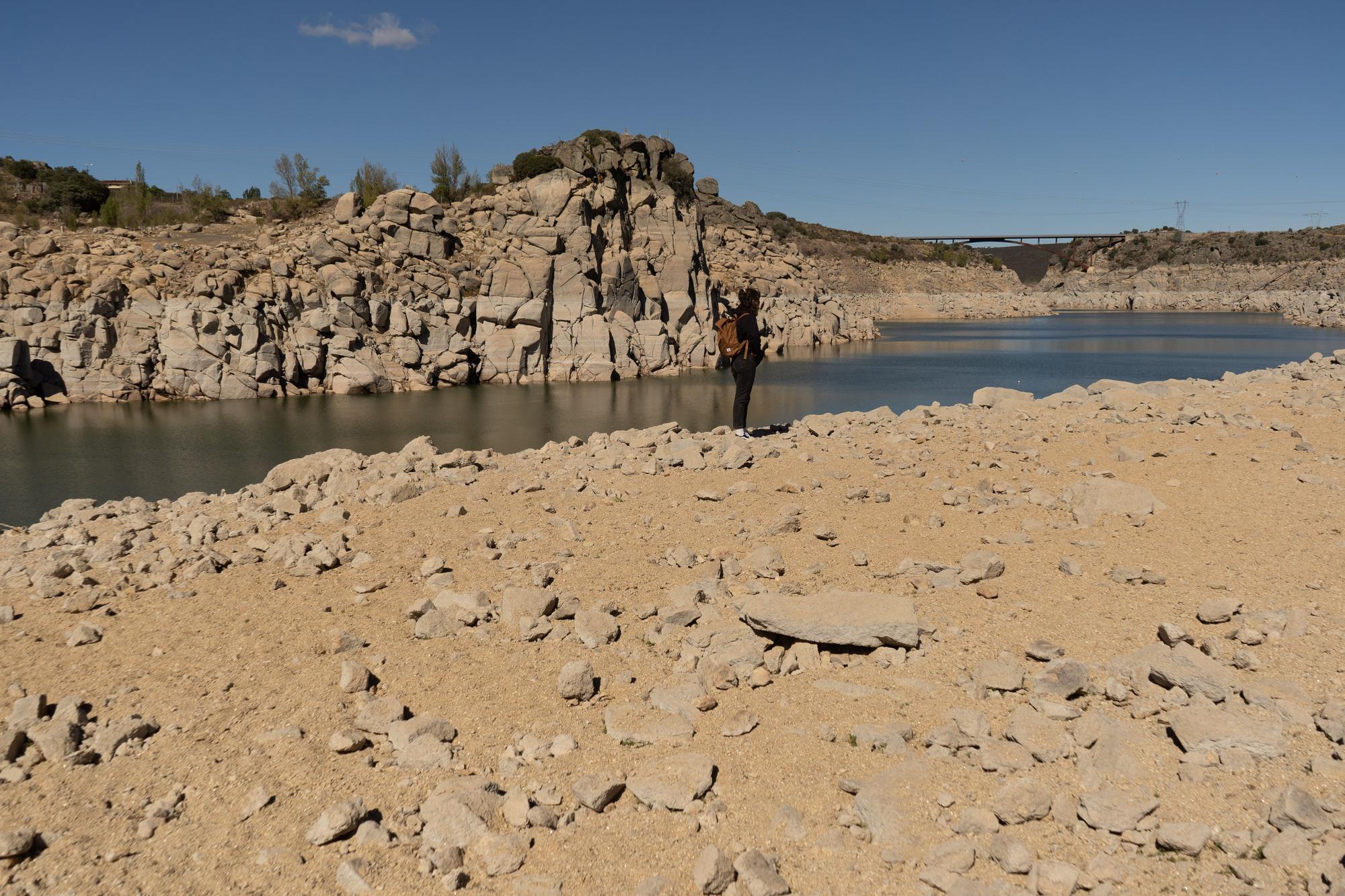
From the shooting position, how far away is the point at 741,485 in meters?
8.66

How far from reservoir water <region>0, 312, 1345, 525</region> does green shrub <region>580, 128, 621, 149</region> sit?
48.9ft

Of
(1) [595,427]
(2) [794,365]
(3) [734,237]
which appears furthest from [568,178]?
(3) [734,237]

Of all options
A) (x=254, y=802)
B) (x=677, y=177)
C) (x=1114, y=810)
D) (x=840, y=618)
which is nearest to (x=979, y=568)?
(x=840, y=618)

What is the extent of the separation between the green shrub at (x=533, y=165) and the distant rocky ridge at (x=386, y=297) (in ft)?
1.93

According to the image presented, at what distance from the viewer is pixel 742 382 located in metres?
12.5

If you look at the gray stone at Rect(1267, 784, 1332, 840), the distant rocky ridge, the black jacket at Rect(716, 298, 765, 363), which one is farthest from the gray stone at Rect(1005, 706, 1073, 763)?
the distant rocky ridge

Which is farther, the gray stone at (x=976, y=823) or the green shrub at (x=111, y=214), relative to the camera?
the green shrub at (x=111, y=214)

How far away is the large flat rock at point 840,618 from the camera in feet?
17.1

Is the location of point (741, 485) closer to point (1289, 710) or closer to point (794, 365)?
point (1289, 710)

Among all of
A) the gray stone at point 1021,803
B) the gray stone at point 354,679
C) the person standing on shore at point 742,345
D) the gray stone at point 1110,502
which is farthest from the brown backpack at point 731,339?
the gray stone at point 1021,803

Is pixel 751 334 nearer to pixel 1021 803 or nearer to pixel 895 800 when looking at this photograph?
pixel 895 800

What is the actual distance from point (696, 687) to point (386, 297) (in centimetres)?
3671

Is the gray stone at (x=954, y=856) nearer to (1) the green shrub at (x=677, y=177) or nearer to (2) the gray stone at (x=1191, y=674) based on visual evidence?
(2) the gray stone at (x=1191, y=674)

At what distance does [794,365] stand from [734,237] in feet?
83.6
